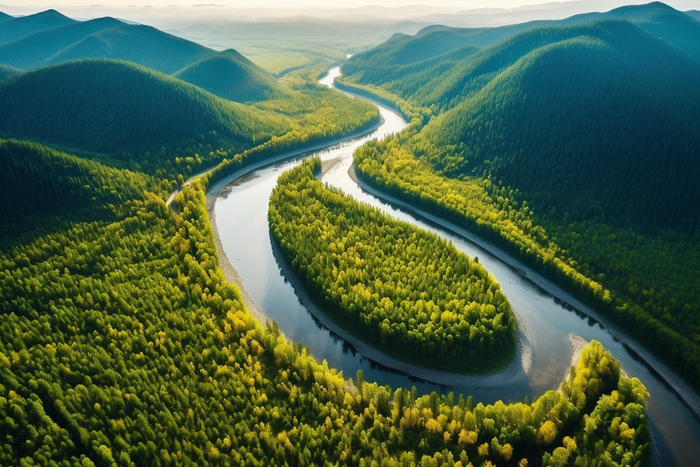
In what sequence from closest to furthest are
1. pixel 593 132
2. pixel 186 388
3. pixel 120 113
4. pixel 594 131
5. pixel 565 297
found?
pixel 186 388, pixel 565 297, pixel 593 132, pixel 594 131, pixel 120 113

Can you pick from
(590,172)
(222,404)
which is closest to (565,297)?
(590,172)

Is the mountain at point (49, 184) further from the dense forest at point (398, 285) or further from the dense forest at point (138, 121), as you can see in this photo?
the dense forest at point (398, 285)

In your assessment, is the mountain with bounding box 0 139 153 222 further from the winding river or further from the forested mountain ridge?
the winding river

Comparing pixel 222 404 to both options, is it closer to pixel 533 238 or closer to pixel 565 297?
pixel 565 297

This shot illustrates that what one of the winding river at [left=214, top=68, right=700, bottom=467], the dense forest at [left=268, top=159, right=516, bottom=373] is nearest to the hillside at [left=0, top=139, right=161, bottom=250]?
A: the winding river at [left=214, top=68, right=700, bottom=467]

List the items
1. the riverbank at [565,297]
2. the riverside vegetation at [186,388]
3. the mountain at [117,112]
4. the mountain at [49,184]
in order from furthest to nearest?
the mountain at [117,112] < the mountain at [49,184] < the riverbank at [565,297] < the riverside vegetation at [186,388]

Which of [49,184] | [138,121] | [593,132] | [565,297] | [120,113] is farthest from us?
[120,113]

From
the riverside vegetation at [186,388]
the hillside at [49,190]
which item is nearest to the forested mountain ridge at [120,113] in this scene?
the hillside at [49,190]

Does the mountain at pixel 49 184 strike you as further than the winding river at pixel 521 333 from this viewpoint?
Yes
